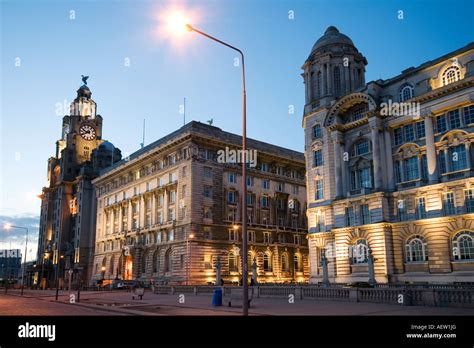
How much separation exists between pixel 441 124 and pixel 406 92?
20.8 feet

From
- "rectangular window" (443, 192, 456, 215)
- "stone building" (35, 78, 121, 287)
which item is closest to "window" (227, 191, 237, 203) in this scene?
"rectangular window" (443, 192, 456, 215)

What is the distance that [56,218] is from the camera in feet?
393

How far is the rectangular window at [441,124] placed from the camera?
46881 millimetres

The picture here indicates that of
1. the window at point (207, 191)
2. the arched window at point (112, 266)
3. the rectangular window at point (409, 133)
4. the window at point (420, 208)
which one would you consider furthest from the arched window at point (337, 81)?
the arched window at point (112, 266)

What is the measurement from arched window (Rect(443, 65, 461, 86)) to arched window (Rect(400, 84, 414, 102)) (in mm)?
3976

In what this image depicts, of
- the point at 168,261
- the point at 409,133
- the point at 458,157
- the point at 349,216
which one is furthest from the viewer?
the point at 168,261

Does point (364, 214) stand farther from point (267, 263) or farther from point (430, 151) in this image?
point (267, 263)

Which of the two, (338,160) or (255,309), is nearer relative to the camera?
(255,309)

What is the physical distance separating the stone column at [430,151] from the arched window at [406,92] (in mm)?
4492

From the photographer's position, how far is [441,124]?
47281 mm

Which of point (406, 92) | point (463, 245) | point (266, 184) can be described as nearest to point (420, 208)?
point (463, 245)

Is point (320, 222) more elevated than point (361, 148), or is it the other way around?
point (361, 148)

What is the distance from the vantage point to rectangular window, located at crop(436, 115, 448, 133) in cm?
4688
